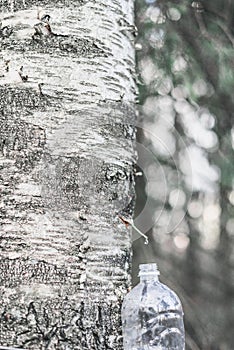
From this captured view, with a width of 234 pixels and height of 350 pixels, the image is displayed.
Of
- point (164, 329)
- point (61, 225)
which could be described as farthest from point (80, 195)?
Answer: point (164, 329)

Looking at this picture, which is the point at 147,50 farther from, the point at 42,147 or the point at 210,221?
the point at 210,221

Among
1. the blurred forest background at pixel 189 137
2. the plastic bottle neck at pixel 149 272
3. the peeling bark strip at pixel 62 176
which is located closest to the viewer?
the peeling bark strip at pixel 62 176

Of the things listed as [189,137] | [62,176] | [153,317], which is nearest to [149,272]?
[153,317]

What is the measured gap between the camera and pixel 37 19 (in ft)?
4.19

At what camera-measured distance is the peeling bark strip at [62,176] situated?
45.5 inches

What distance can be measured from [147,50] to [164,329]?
2.09 m

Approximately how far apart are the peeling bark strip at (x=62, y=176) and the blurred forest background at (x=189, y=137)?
77 centimetres

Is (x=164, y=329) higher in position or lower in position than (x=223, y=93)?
lower

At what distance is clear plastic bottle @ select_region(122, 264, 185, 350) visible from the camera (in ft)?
4.45

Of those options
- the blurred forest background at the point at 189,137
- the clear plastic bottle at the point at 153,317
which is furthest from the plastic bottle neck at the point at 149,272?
the blurred forest background at the point at 189,137

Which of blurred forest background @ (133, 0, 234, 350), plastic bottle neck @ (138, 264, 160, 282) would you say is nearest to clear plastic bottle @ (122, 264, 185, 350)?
plastic bottle neck @ (138, 264, 160, 282)

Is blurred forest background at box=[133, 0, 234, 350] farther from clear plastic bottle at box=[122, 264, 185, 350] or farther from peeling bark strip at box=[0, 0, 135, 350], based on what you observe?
peeling bark strip at box=[0, 0, 135, 350]

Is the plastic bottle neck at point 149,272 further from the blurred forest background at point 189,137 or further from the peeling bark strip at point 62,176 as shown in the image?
the blurred forest background at point 189,137

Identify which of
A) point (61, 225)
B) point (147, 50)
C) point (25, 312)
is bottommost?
point (25, 312)
